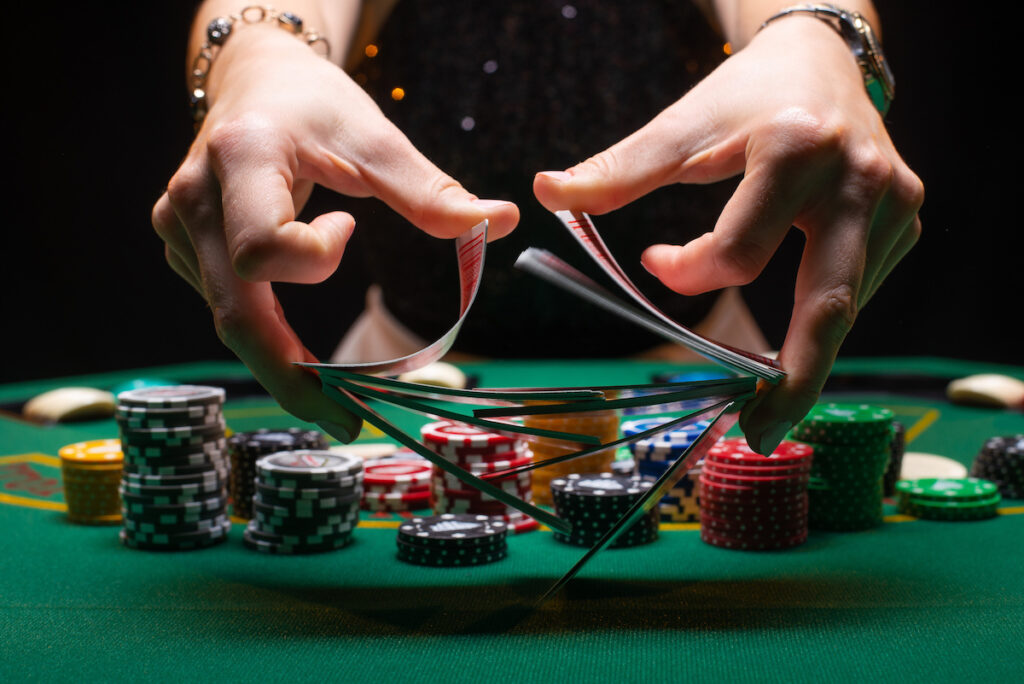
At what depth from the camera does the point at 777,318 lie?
5.91 meters

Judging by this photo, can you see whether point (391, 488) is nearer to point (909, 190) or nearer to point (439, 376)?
point (909, 190)

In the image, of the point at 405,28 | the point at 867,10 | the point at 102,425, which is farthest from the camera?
the point at 405,28

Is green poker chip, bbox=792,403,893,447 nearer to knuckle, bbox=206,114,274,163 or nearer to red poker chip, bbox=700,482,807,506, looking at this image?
red poker chip, bbox=700,482,807,506

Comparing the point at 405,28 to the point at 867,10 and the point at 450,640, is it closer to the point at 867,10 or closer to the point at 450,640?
the point at 867,10

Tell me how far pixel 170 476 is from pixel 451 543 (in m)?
0.64

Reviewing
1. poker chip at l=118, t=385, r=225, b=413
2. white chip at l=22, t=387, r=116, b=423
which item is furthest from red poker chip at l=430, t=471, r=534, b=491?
white chip at l=22, t=387, r=116, b=423

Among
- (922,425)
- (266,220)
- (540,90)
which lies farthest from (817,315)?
(540,90)

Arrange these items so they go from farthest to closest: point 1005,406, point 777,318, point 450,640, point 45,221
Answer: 1. point 777,318
2. point 45,221
3. point 1005,406
4. point 450,640

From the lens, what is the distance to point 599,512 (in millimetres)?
1952

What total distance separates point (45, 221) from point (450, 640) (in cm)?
421

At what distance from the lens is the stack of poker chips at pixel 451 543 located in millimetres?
1813

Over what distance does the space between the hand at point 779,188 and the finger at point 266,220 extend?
0.34 meters

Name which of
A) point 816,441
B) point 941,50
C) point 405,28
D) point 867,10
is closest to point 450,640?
point 816,441

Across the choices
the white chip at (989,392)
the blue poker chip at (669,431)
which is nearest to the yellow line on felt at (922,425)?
the white chip at (989,392)
